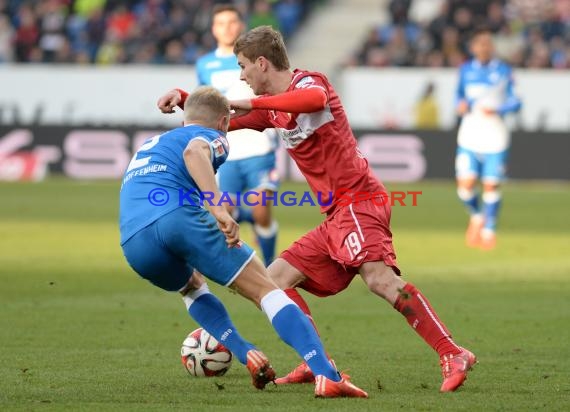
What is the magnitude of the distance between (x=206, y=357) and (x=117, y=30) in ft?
81.7

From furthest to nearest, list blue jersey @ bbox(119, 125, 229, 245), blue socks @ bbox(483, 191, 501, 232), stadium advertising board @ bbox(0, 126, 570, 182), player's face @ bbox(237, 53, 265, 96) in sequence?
stadium advertising board @ bbox(0, 126, 570, 182) → blue socks @ bbox(483, 191, 501, 232) → player's face @ bbox(237, 53, 265, 96) → blue jersey @ bbox(119, 125, 229, 245)

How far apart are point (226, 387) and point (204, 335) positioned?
0.62 meters

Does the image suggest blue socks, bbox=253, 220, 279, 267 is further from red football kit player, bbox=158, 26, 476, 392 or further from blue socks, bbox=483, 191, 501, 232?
red football kit player, bbox=158, 26, 476, 392

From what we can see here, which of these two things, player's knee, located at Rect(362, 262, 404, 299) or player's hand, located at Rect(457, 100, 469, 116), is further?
player's hand, located at Rect(457, 100, 469, 116)

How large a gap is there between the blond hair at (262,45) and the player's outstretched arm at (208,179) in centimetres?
76

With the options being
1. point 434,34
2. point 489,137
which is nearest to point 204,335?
point 489,137

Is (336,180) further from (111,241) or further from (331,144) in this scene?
(111,241)

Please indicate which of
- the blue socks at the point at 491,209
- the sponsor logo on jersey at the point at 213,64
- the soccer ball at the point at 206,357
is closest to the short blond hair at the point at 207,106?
the soccer ball at the point at 206,357

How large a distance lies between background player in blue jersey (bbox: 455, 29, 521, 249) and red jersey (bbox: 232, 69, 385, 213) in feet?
30.5

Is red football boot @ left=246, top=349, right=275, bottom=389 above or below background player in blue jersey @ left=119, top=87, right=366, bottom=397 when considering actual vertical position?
below

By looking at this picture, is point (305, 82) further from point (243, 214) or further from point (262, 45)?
point (243, 214)

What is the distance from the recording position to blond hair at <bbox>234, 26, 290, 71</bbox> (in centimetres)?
698

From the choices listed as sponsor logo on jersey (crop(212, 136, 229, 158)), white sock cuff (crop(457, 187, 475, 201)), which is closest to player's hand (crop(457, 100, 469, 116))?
white sock cuff (crop(457, 187, 475, 201))

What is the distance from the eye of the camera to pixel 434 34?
28.8 meters
